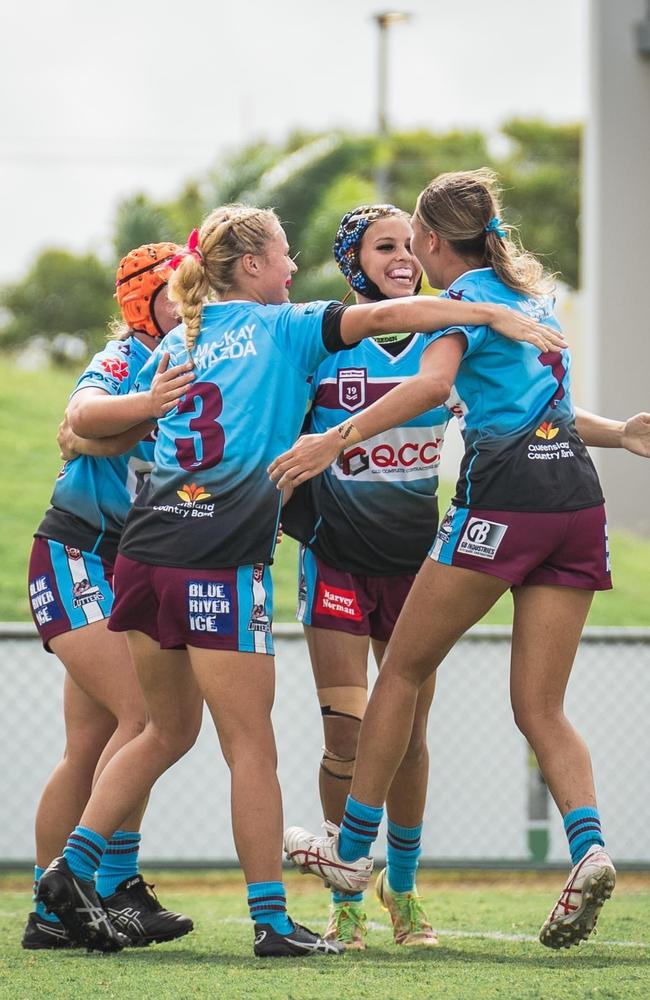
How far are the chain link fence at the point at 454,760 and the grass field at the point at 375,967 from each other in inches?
49.9

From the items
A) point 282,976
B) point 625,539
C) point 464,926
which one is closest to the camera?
point 282,976

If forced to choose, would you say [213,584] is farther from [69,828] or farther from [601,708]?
[601,708]

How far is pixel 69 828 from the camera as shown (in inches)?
→ 179

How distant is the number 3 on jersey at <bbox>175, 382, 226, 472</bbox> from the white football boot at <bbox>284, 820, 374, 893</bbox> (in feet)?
3.89

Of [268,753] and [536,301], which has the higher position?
[536,301]

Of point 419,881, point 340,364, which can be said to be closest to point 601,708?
point 419,881

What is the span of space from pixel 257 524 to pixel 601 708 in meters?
4.04

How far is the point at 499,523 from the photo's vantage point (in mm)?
3734

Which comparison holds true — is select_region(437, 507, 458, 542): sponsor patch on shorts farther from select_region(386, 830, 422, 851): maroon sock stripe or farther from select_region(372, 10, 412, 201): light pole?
select_region(372, 10, 412, 201): light pole

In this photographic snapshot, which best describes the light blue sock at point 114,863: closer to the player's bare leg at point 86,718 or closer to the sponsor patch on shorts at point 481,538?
the player's bare leg at point 86,718

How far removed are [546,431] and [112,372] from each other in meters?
1.45

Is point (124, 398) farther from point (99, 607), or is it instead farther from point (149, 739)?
point (149, 739)

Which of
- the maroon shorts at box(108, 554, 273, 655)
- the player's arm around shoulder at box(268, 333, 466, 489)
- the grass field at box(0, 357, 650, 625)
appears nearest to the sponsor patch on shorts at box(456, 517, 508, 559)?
the player's arm around shoulder at box(268, 333, 466, 489)

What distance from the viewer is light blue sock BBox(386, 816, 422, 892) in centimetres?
444
